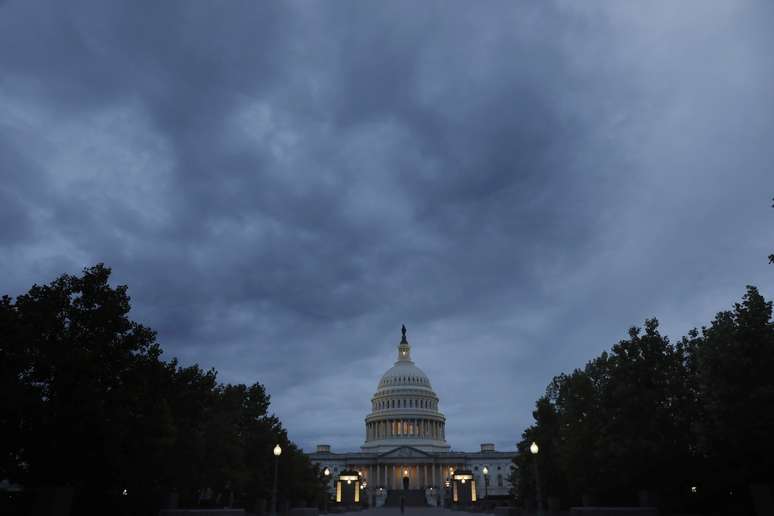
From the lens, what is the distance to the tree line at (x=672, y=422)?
119 feet

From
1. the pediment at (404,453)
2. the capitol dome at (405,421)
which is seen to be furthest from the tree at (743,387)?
the capitol dome at (405,421)

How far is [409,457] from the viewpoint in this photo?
6924 inches

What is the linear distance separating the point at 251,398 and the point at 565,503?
32.1 meters

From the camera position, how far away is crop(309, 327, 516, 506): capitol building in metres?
177

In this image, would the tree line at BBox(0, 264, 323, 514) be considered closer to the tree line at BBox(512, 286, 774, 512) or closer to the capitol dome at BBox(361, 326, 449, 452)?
the tree line at BBox(512, 286, 774, 512)

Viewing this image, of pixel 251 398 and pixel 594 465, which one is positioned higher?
pixel 251 398

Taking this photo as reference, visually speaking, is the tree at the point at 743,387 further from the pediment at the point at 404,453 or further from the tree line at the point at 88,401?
the pediment at the point at 404,453

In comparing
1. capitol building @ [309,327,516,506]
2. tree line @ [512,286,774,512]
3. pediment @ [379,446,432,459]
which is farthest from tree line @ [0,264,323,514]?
pediment @ [379,446,432,459]

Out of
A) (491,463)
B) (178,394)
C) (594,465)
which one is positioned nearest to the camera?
(178,394)

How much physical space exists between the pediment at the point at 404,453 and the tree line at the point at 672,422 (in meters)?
113

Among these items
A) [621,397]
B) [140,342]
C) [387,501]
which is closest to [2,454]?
[140,342]

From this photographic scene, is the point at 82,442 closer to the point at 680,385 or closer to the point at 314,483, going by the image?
the point at 680,385

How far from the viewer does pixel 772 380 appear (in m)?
36.0

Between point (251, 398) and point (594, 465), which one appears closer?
point (594, 465)
